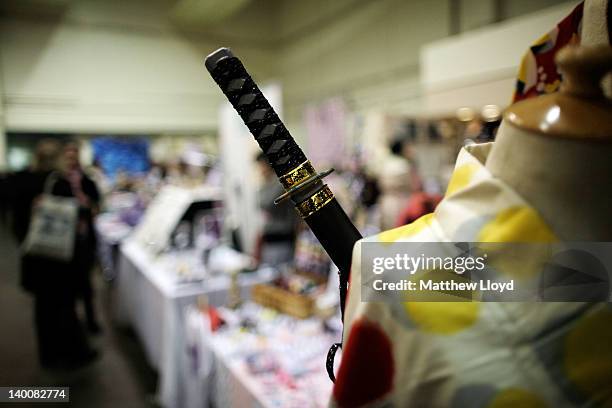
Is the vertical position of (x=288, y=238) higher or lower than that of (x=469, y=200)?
lower

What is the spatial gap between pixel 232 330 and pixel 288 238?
3.61ft

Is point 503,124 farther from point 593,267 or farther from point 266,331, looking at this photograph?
point 266,331

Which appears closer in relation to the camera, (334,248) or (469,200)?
(469,200)

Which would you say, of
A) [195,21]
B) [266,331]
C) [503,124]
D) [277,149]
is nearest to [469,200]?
[503,124]

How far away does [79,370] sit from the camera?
2.21m

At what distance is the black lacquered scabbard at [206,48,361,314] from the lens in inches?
20.0

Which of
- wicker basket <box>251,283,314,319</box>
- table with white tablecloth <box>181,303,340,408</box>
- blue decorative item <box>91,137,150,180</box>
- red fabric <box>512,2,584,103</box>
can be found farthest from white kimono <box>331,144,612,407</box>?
blue decorative item <box>91,137,150,180</box>

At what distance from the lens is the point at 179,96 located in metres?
6.51

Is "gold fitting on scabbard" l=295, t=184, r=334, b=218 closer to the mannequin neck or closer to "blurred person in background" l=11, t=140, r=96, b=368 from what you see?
the mannequin neck

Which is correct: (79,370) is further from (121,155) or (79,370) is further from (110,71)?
(121,155)

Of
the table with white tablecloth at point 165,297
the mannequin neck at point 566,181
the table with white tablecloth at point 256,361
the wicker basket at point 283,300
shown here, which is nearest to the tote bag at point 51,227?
the table with white tablecloth at point 165,297

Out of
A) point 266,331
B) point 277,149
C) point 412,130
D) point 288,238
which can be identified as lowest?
point 266,331

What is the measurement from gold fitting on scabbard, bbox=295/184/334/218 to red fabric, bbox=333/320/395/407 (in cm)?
15

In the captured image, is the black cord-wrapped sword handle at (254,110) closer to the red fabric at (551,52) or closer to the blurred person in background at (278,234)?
the red fabric at (551,52)
